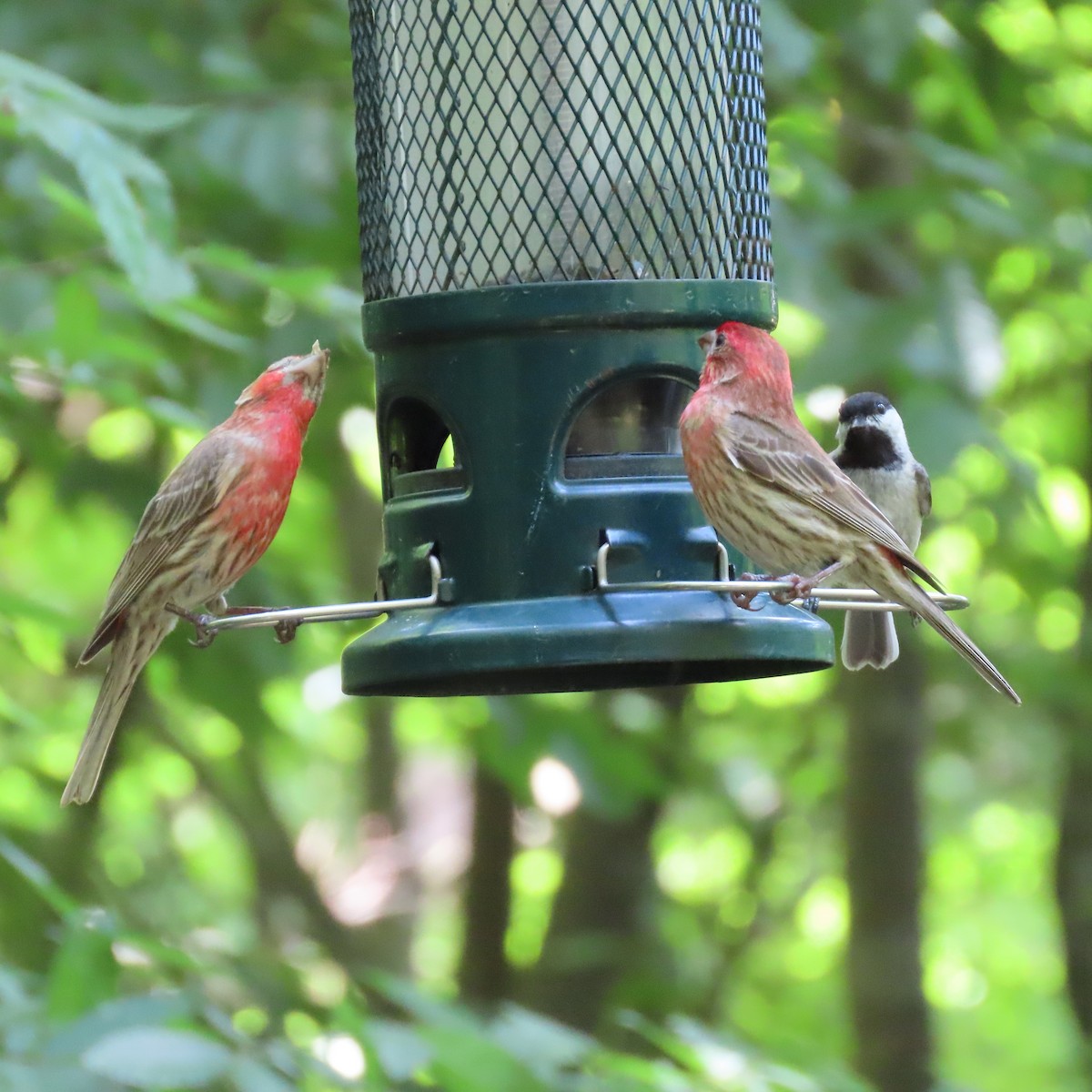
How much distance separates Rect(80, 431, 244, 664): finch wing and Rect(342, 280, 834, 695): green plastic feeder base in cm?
69

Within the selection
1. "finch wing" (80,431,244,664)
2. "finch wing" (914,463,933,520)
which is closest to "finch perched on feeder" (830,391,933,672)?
"finch wing" (914,463,933,520)

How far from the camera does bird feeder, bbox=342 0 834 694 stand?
16.4 ft

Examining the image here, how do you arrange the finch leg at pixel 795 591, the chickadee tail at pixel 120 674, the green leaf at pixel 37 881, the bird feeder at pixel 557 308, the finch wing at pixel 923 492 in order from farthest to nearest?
the finch wing at pixel 923 492 → the chickadee tail at pixel 120 674 → the green leaf at pixel 37 881 → the bird feeder at pixel 557 308 → the finch leg at pixel 795 591

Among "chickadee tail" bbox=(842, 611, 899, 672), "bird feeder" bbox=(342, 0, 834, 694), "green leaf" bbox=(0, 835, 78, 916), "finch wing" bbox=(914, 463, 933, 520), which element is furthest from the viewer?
"finch wing" bbox=(914, 463, 933, 520)

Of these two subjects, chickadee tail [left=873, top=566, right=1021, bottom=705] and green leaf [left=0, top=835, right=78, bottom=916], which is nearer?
chickadee tail [left=873, top=566, right=1021, bottom=705]

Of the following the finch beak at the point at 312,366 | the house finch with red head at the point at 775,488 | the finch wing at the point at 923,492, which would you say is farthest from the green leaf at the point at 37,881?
the finch wing at the point at 923,492

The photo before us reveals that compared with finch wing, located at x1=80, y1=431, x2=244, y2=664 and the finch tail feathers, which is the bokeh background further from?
the finch tail feathers

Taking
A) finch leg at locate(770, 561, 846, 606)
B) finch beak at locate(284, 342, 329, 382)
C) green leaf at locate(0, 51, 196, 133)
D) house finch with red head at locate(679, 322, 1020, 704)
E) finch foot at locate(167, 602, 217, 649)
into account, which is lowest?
finch foot at locate(167, 602, 217, 649)

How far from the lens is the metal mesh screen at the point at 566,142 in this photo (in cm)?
515

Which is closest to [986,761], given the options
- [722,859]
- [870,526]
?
[722,859]

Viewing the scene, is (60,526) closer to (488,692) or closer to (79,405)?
(79,405)

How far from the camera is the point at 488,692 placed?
17.1ft

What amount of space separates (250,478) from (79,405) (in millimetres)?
3626

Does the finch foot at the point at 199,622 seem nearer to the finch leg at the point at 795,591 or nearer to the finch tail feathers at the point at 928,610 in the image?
the finch leg at the point at 795,591
